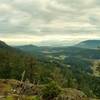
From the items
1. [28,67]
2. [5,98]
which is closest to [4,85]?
[5,98]

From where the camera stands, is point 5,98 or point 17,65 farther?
point 17,65

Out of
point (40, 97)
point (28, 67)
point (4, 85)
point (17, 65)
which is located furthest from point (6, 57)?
point (40, 97)

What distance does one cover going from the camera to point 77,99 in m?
88.6

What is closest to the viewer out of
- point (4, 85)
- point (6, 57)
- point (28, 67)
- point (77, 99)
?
point (77, 99)

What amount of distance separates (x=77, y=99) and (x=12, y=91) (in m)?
20.9

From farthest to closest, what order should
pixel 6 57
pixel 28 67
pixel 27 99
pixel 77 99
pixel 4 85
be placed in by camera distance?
1. pixel 6 57
2. pixel 28 67
3. pixel 4 85
4. pixel 77 99
5. pixel 27 99

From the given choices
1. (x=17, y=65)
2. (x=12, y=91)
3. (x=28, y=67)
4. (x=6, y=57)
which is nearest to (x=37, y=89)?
(x=12, y=91)

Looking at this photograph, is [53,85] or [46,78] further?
[46,78]

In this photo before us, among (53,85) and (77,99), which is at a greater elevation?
(53,85)

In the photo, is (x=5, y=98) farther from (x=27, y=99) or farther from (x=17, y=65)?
(x=17, y=65)

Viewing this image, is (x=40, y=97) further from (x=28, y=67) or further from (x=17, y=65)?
(x=17, y=65)

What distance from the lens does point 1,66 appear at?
15350 centimetres

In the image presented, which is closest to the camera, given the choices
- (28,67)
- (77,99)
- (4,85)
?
(77,99)

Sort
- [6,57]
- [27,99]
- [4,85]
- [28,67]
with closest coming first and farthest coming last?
[27,99] → [4,85] → [28,67] → [6,57]
